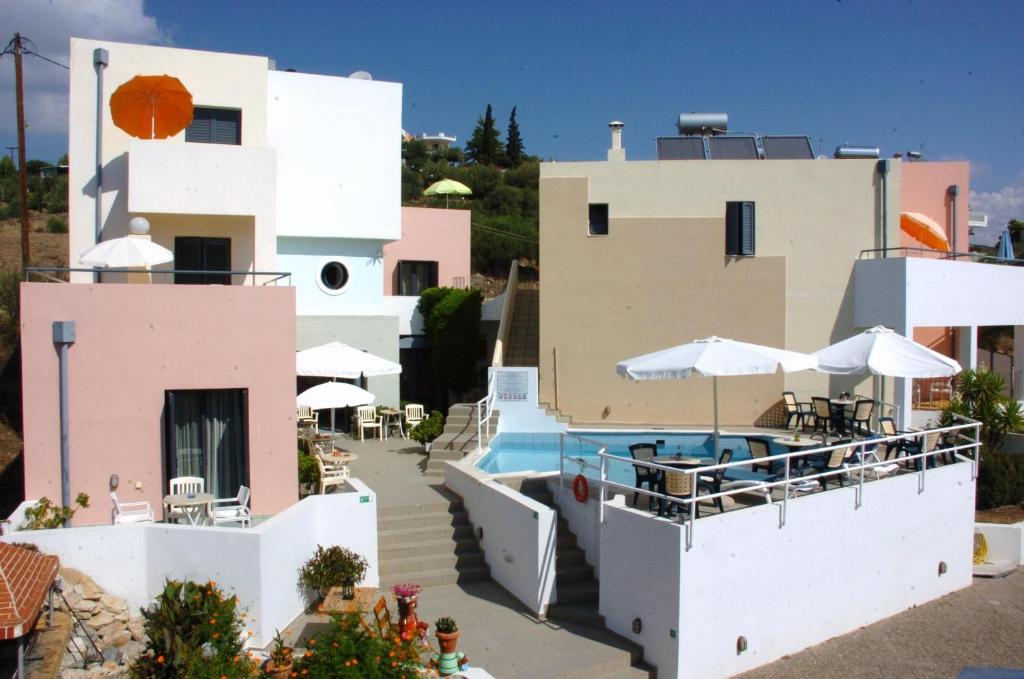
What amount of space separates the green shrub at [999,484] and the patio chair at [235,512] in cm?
1568

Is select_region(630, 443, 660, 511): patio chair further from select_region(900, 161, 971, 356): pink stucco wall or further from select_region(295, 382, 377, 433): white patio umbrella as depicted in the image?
select_region(900, 161, 971, 356): pink stucco wall

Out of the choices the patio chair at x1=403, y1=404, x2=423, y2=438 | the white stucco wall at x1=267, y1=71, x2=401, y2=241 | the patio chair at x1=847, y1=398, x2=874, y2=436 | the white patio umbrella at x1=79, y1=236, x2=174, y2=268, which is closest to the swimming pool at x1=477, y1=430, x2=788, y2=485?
the patio chair at x1=847, y1=398, x2=874, y2=436

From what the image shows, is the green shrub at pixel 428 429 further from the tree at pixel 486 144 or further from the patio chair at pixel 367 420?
the tree at pixel 486 144

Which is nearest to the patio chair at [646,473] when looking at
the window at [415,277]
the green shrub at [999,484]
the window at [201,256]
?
the green shrub at [999,484]

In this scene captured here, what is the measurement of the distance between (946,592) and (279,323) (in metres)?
12.5

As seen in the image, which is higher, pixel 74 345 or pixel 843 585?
pixel 74 345

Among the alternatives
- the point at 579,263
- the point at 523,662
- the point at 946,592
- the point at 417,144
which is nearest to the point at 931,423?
the point at 946,592

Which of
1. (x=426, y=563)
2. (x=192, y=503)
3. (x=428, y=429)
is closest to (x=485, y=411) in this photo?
(x=428, y=429)

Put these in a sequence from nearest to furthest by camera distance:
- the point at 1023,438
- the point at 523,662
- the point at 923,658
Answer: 1. the point at 523,662
2. the point at 923,658
3. the point at 1023,438

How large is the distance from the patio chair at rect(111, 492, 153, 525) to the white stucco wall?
11.1 meters

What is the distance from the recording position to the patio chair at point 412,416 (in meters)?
23.2

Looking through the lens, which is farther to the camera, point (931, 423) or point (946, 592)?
point (931, 423)

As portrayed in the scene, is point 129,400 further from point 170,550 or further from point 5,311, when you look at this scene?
point 5,311

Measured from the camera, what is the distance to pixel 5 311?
28766 mm
